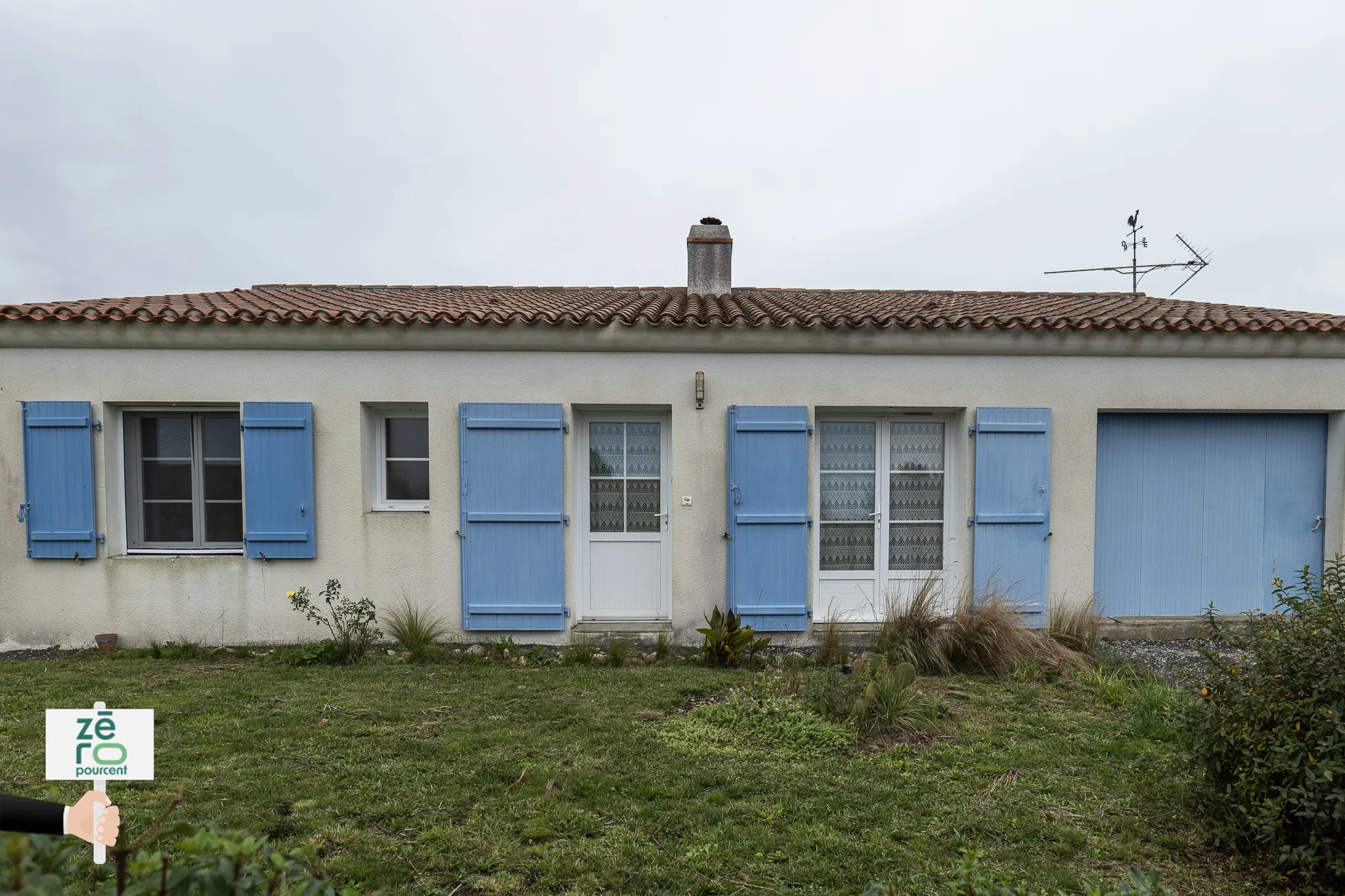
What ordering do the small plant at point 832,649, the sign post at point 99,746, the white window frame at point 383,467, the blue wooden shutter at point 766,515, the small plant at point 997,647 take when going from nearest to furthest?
the sign post at point 99,746
the small plant at point 997,647
the small plant at point 832,649
the blue wooden shutter at point 766,515
the white window frame at point 383,467

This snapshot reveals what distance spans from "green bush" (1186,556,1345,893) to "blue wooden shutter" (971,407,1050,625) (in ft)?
11.7

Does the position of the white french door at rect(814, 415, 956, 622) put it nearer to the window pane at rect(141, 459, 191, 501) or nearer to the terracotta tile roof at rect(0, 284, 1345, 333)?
the terracotta tile roof at rect(0, 284, 1345, 333)

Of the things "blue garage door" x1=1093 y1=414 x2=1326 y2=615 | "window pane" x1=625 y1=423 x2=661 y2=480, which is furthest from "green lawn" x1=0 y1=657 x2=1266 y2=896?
"blue garage door" x1=1093 y1=414 x2=1326 y2=615

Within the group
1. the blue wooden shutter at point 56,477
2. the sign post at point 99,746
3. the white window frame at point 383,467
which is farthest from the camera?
the white window frame at point 383,467

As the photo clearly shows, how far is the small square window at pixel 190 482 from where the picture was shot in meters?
7.03

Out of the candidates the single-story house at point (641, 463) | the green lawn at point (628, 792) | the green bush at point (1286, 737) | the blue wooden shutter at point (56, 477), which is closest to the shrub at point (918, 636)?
the green lawn at point (628, 792)

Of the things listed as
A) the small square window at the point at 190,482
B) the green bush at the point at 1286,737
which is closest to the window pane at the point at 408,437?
the small square window at the point at 190,482

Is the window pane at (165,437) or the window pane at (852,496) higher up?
the window pane at (165,437)

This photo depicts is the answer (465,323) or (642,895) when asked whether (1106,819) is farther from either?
(465,323)

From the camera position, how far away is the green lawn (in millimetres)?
3021

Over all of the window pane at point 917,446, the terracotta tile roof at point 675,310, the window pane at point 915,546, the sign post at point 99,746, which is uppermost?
the terracotta tile roof at point 675,310

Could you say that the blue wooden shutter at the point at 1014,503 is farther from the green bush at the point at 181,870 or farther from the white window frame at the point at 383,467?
the green bush at the point at 181,870

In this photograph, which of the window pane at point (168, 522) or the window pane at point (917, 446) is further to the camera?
the window pane at point (917, 446)

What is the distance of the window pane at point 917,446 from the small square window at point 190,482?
6308 mm
